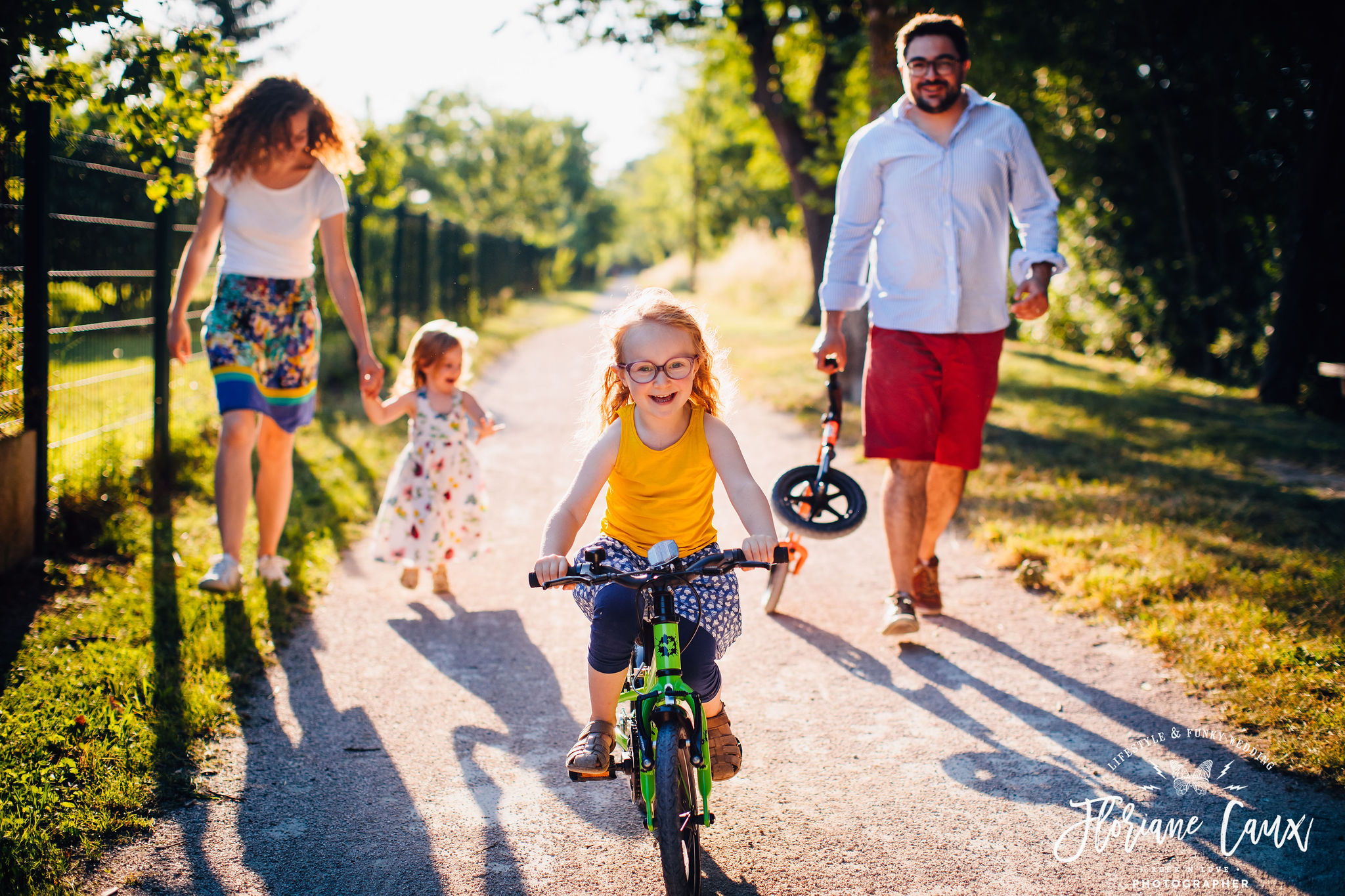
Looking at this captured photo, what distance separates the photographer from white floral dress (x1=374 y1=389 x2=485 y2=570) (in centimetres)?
491

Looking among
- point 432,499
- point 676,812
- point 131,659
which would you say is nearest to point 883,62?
point 432,499

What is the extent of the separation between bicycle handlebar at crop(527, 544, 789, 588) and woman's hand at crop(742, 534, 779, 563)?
0.04 ft

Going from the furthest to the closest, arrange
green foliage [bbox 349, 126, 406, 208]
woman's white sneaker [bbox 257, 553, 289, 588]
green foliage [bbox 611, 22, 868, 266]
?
green foliage [bbox 611, 22, 868, 266] < green foliage [bbox 349, 126, 406, 208] < woman's white sneaker [bbox 257, 553, 289, 588]

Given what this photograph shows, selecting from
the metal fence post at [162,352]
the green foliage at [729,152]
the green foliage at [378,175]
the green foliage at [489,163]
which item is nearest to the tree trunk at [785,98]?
the green foliage at [729,152]

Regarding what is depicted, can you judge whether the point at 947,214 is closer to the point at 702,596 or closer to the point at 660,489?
the point at 660,489

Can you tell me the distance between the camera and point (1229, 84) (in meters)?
13.8

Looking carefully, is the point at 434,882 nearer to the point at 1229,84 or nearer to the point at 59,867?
the point at 59,867

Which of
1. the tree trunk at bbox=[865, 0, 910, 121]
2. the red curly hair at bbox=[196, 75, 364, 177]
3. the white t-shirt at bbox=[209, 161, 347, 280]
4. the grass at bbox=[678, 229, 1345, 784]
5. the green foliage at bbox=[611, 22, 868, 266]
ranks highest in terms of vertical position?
the green foliage at bbox=[611, 22, 868, 266]

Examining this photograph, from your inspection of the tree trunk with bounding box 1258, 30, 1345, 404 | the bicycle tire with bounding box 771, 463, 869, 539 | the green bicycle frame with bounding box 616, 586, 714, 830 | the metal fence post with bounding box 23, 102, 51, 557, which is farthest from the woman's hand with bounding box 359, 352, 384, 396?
the tree trunk with bounding box 1258, 30, 1345, 404

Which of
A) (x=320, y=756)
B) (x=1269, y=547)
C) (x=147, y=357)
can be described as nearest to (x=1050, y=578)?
(x=1269, y=547)

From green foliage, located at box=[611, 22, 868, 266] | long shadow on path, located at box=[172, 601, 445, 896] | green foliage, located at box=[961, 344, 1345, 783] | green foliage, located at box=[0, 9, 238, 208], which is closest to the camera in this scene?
long shadow on path, located at box=[172, 601, 445, 896]

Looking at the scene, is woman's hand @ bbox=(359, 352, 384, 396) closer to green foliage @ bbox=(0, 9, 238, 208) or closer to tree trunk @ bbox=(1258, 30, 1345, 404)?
green foliage @ bbox=(0, 9, 238, 208)

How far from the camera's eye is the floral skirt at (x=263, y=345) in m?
4.40

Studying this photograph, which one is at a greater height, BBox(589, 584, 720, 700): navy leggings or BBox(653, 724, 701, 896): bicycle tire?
BBox(589, 584, 720, 700): navy leggings
